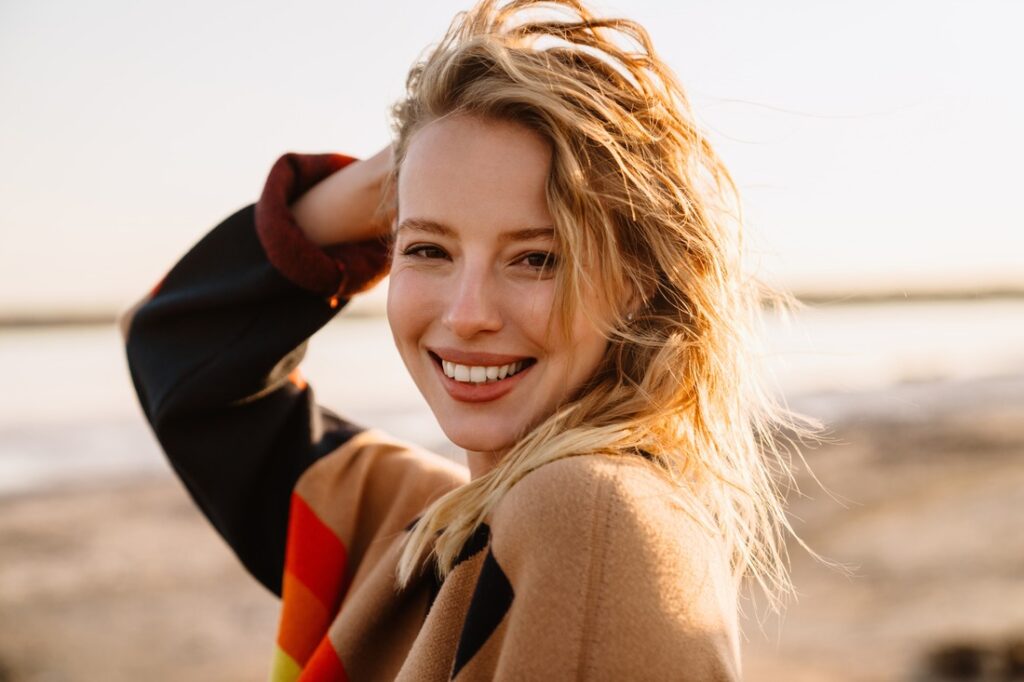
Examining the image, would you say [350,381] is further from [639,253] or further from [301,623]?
[639,253]

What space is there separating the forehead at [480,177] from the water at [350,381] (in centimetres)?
60

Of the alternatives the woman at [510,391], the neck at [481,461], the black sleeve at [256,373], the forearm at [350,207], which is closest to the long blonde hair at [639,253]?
the woman at [510,391]

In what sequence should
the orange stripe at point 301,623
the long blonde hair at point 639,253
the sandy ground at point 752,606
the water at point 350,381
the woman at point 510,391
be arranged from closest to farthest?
the woman at point 510,391, the long blonde hair at point 639,253, the orange stripe at point 301,623, the sandy ground at point 752,606, the water at point 350,381

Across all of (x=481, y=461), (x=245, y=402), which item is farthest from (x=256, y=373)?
(x=481, y=461)

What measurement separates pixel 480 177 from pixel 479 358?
0.32 m

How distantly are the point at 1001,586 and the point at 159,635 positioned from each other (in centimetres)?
447

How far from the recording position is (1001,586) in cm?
550

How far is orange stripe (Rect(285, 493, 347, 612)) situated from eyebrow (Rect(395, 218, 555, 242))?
2.48ft

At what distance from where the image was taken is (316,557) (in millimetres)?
2238

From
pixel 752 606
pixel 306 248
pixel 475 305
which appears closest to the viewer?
pixel 475 305

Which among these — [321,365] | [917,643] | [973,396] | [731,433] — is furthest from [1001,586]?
[321,365]

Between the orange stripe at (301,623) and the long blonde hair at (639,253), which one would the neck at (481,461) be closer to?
the long blonde hair at (639,253)

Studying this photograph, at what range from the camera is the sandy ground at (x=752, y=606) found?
4719 mm

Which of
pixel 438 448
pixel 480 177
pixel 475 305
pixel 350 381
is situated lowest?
pixel 350 381
